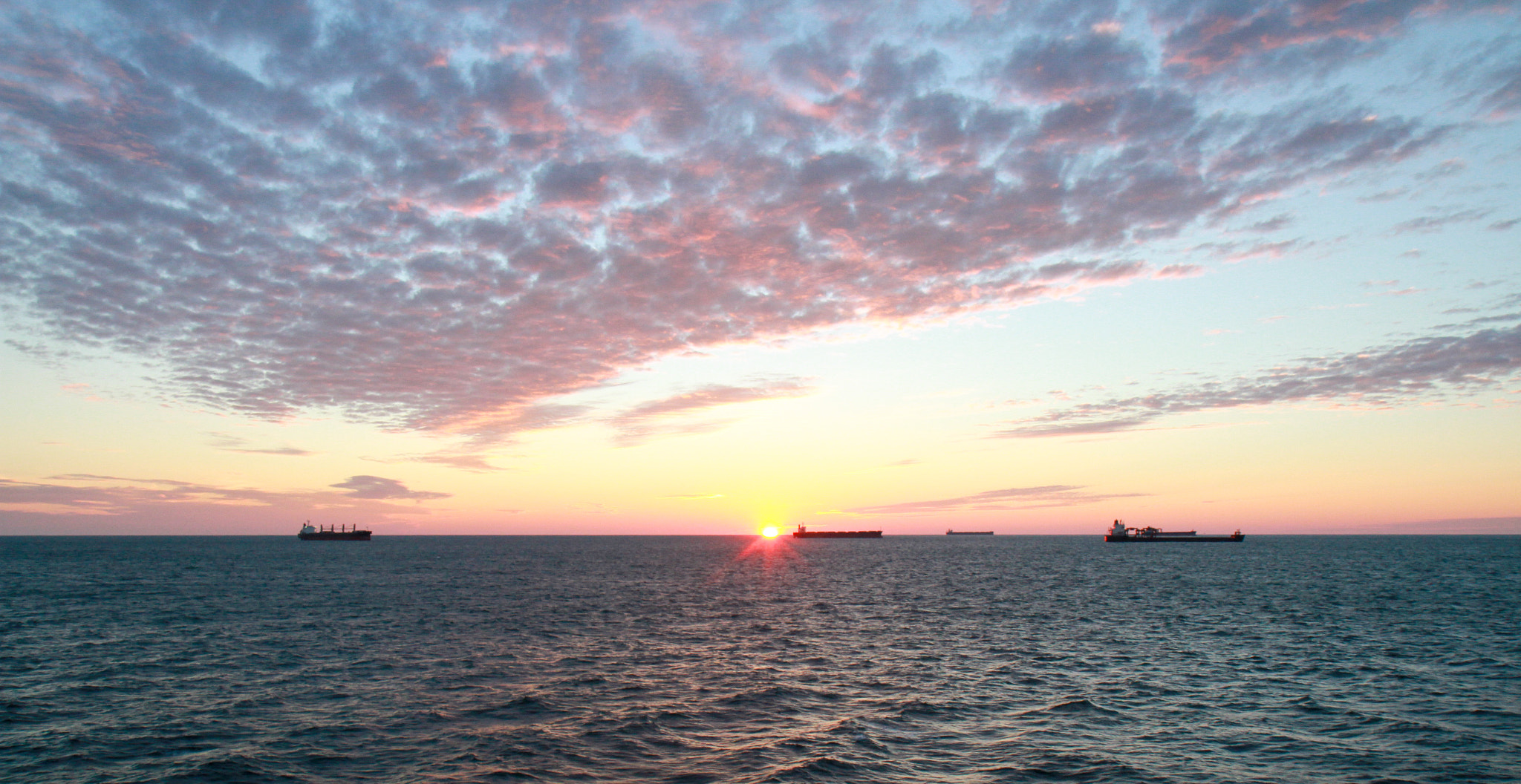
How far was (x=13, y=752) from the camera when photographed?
25.3m

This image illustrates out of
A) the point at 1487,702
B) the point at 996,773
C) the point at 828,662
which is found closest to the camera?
the point at 996,773

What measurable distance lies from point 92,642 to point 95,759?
2977cm

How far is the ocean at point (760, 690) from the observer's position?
2458cm

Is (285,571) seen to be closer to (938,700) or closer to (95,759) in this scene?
(95,759)

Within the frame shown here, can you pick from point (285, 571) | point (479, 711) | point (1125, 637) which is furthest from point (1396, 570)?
point (285, 571)

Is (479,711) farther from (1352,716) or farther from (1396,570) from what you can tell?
(1396,570)

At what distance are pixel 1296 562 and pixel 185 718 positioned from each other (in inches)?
7016

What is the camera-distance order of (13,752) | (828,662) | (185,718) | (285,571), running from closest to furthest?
(13,752), (185,718), (828,662), (285,571)

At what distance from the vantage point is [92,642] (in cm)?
4712

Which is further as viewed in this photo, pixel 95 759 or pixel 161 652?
pixel 161 652

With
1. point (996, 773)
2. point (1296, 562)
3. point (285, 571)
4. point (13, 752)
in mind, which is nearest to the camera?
point (996, 773)

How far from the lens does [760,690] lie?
115 feet

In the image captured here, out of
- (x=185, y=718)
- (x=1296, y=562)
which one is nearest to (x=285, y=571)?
(x=185, y=718)

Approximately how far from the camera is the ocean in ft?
80.6
